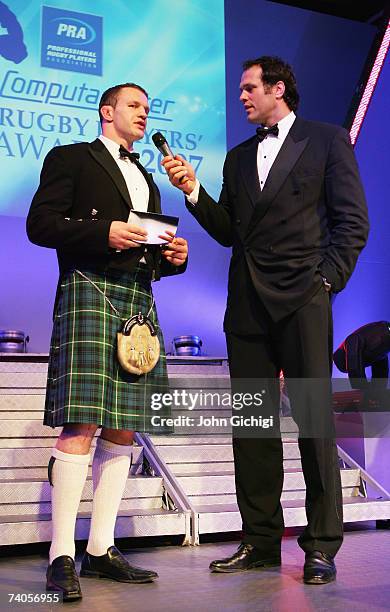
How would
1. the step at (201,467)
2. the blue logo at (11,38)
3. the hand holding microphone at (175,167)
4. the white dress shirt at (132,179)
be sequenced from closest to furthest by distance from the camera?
the hand holding microphone at (175,167)
the white dress shirt at (132,179)
the step at (201,467)
the blue logo at (11,38)

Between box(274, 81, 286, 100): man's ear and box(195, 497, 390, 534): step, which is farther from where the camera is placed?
box(195, 497, 390, 534): step

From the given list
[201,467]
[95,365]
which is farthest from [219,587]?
[201,467]

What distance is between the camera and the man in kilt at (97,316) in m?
2.30

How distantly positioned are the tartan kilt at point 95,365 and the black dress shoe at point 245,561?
0.49 meters

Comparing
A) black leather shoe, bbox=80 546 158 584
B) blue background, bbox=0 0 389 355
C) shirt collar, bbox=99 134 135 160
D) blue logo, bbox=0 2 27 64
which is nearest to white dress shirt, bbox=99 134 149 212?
shirt collar, bbox=99 134 135 160

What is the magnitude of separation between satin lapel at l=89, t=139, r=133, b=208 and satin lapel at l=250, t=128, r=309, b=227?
0.48 metres

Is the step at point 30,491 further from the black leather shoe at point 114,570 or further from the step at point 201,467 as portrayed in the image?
the black leather shoe at point 114,570

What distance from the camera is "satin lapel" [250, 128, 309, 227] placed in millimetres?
2693

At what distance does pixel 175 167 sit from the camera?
253 cm

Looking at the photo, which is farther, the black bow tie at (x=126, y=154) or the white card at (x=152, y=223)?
the black bow tie at (x=126, y=154)

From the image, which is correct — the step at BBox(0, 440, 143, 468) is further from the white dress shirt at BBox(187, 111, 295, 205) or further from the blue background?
the blue background

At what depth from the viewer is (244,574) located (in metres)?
2.49

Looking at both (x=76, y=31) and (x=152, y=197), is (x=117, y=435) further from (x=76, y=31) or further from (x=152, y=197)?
(x=76, y=31)

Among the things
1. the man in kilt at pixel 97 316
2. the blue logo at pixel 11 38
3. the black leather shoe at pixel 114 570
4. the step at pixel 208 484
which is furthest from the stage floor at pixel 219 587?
the blue logo at pixel 11 38
